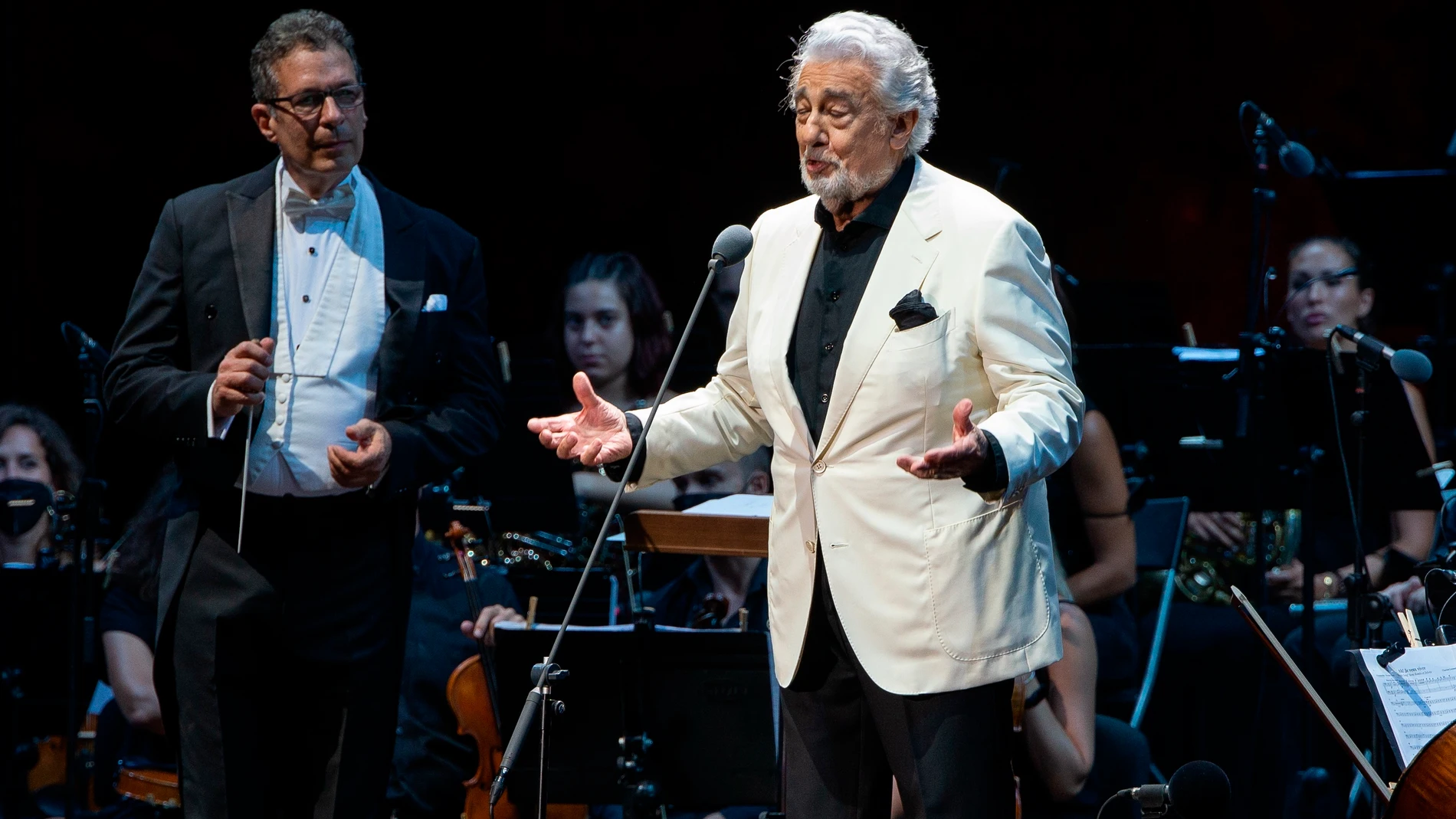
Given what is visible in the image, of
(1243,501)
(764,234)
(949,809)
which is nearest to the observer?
(949,809)

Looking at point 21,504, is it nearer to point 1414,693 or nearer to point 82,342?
point 82,342

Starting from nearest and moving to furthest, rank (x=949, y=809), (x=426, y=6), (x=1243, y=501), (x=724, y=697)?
(x=949, y=809)
(x=724, y=697)
(x=1243, y=501)
(x=426, y=6)

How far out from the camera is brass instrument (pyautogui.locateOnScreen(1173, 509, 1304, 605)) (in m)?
5.39

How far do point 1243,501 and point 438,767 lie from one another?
2531 mm

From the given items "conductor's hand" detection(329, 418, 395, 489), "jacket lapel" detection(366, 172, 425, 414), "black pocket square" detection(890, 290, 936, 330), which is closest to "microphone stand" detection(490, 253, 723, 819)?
"black pocket square" detection(890, 290, 936, 330)

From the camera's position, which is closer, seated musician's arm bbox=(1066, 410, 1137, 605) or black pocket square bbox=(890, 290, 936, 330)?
black pocket square bbox=(890, 290, 936, 330)

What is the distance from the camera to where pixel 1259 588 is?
441cm

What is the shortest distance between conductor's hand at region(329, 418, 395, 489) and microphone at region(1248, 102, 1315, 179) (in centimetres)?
302

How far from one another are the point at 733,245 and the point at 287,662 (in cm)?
113

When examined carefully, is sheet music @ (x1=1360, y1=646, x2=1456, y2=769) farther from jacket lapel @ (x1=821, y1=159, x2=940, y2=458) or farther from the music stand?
the music stand

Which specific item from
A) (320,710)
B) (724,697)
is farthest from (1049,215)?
(320,710)

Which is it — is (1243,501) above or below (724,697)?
above

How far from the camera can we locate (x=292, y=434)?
2703mm

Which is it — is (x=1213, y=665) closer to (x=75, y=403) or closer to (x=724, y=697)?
(x=724, y=697)
